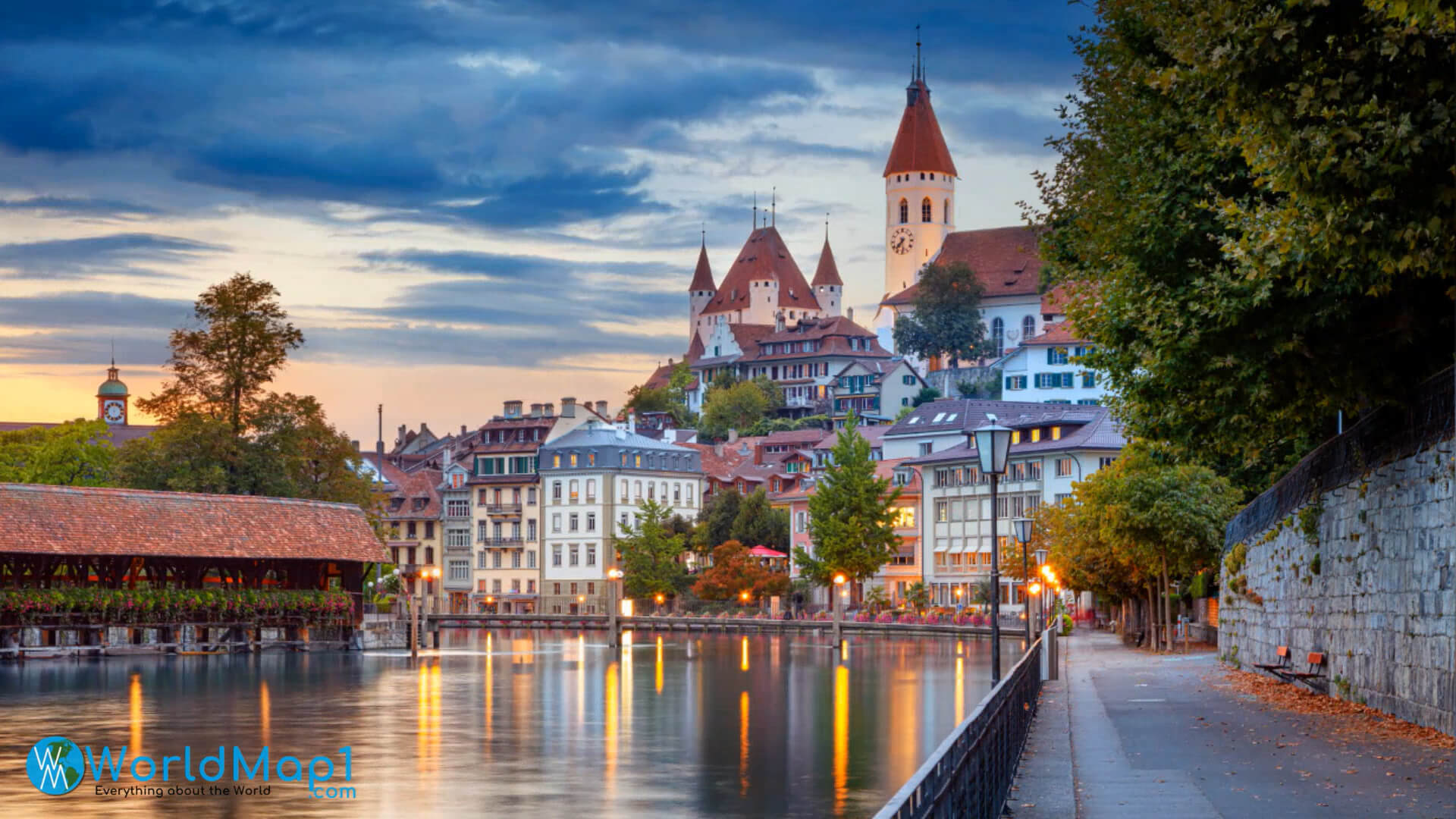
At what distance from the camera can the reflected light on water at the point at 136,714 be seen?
111 ft

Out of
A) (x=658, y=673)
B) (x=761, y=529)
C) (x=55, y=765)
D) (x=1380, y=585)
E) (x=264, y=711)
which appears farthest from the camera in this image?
(x=761, y=529)

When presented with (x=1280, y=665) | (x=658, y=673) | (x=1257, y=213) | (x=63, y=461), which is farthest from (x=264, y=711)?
(x=63, y=461)

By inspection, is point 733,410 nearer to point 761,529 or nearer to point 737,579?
point 761,529

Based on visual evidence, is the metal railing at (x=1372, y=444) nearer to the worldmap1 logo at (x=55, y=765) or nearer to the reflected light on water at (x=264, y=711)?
the worldmap1 logo at (x=55, y=765)

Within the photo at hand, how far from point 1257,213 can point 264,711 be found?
98.1 feet

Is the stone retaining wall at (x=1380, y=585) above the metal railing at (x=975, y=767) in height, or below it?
above

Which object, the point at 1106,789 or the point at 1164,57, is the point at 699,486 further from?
the point at 1106,789

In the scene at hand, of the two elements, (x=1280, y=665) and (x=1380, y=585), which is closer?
(x=1380, y=585)

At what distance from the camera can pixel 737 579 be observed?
114 m

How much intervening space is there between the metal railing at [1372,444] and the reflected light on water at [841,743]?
821cm

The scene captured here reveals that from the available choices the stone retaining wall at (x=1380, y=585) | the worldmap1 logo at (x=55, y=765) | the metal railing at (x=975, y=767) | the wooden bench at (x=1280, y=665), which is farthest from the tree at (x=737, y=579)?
the metal railing at (x=975, y=767)

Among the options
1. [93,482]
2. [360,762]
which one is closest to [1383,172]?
[360,762]

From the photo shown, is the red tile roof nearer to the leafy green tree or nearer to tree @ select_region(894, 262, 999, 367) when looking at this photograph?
the leafy green tree

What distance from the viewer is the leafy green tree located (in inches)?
4877
